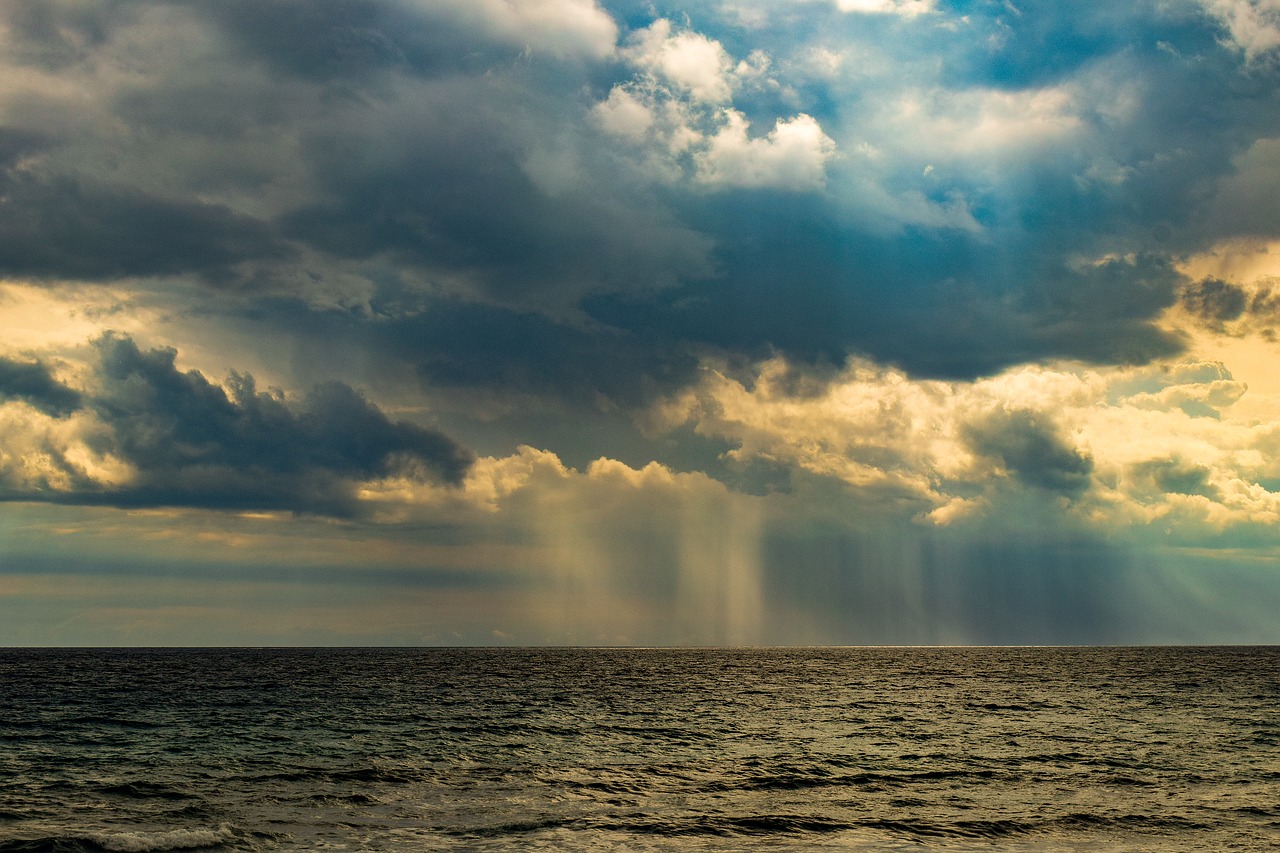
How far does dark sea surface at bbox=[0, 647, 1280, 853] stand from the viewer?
28438 millimetres

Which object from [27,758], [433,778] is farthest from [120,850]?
[27,758]

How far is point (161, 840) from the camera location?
26.6 metres

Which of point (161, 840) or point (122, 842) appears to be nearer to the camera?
point (122, 842)

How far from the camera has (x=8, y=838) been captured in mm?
26688

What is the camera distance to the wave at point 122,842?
1011 inches

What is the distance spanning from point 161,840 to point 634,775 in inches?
755

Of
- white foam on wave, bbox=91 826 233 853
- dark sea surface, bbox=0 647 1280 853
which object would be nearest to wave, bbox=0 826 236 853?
white foam on wave, bbox=91 826 233 853

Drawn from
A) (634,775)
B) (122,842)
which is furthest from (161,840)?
Result: (634,775)

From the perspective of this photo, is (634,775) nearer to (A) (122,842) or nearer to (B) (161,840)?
(B) (161,840)

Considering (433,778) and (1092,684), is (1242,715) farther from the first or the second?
(433,778)

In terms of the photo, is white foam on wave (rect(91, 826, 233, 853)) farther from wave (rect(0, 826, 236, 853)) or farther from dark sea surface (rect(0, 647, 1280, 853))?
dark sea surface (rect(0, 647, 1280, 853))

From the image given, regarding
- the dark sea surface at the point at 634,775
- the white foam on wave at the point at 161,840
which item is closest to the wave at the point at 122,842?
the white foam on wave at the point at 161,840

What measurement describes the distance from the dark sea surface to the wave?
0.34 feet

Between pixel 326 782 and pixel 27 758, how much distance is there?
696 inches
